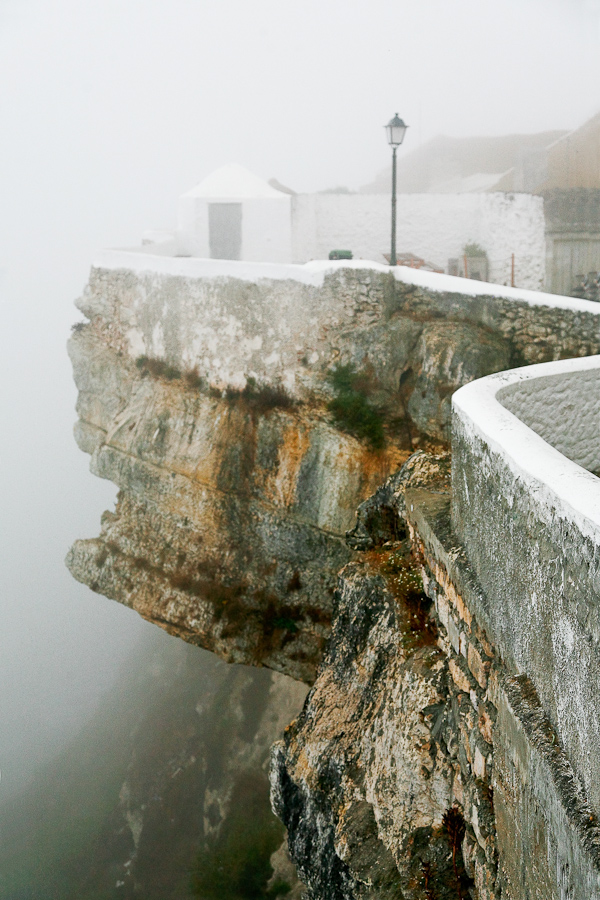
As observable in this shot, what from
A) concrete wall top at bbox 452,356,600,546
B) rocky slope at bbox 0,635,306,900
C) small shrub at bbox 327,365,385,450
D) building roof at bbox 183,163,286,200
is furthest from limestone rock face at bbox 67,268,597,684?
rocky slope at bbox 0,635,306,900

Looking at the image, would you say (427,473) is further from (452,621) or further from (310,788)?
(310,788)

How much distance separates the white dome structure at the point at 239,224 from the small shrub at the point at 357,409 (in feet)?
20.5

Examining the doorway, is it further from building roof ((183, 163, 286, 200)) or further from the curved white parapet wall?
the curved white parapet wall

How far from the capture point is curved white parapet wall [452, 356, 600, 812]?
8.69 ft

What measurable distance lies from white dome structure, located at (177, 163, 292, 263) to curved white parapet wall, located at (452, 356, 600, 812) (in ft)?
36.4

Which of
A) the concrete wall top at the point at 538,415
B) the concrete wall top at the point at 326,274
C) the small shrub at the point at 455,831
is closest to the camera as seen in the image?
the concrete wall top at the point at 538,415

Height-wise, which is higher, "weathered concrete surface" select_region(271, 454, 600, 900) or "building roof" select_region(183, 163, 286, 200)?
"building roof" select_region(183, 163, 286, 200)

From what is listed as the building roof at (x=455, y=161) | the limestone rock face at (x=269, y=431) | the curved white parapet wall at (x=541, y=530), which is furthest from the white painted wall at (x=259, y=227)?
the building roof at (x=455, y=161)

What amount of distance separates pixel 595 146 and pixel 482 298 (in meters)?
27.2

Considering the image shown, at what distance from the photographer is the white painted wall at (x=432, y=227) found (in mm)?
14102

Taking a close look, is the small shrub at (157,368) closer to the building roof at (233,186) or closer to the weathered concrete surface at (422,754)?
the building roof at (233,186)

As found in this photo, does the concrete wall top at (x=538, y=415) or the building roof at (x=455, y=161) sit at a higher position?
the building roof at (x=455, y=161)

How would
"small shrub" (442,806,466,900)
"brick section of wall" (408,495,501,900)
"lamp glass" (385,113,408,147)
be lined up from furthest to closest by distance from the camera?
"lamp glass" (385,113,408,147), "small shrub" (442,806,466,900), "brick section of wall" (408,495,501,900)

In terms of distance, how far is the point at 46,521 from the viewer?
160 feet
